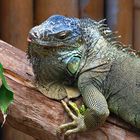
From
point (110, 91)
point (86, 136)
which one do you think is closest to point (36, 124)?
point (86, 136)

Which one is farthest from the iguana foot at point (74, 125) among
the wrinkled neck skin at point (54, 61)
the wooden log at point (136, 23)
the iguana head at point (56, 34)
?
the wooden log at point (136, 23)

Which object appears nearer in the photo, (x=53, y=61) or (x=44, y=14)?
(x=53, y=61)

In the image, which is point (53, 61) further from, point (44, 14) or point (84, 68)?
point (44, 14)

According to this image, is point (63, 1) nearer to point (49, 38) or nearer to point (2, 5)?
point (2, 5)

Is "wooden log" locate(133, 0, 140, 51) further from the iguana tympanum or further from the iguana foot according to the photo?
the iguana foot

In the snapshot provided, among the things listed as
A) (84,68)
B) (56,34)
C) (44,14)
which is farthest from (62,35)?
(44,14)

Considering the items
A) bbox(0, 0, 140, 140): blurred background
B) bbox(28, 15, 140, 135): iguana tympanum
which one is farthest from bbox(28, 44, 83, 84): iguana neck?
bbox(0, 0, 140, 140): blurred background
